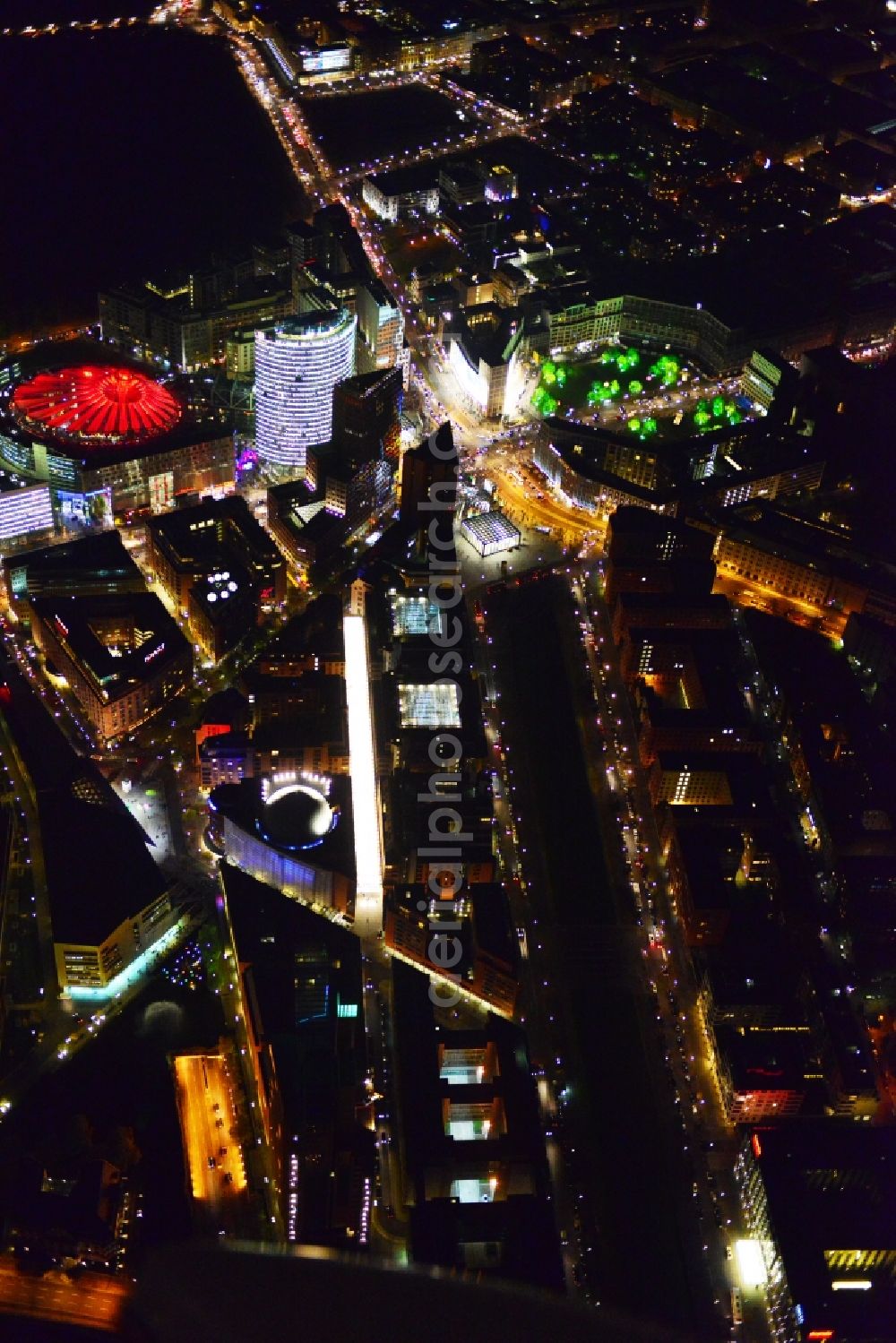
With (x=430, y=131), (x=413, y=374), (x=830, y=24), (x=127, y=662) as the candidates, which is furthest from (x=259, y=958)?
(x=830, y=24)

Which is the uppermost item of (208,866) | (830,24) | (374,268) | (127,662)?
(830,24)

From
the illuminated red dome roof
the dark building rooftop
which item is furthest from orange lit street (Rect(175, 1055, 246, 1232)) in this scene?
the illuminated red dome roof

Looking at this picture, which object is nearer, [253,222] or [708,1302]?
[708,1302]

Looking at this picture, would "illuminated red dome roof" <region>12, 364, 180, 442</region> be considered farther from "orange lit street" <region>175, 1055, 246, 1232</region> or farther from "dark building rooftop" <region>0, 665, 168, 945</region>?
"orange lit street" <region>175, 1055, 246, 1232</region>

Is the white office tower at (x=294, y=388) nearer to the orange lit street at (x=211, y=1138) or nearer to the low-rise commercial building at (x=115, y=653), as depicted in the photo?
the low-rise commercial building at (x=115, y=653)

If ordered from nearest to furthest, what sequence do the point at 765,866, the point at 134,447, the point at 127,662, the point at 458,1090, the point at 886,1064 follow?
the point at 458,1090 → the point at 886,1064 → the point at 765,866 → the point at 127,662 → the point at 134,447

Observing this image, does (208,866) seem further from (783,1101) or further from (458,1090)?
(783,1101)

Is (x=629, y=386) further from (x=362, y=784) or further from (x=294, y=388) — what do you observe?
(x=362, y=784)

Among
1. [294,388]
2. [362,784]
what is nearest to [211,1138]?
[362,784]

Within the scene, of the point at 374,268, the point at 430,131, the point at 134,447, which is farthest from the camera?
the point at 430,131
